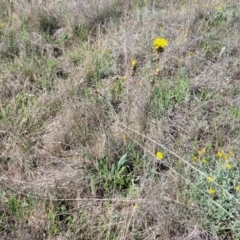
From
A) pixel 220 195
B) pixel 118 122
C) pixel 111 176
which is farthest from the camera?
pixel 118 122

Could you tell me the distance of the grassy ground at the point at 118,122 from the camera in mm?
1938

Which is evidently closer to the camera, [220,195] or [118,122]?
[220,195]

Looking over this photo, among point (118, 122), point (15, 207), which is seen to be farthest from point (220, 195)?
point (15, 207)

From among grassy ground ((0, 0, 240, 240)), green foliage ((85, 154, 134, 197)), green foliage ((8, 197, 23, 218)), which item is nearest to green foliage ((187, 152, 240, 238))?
grassy ground ((0, 0, 240, 240))

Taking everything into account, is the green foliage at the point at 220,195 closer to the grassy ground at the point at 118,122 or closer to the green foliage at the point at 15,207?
the grassy ground at the point at 118,122

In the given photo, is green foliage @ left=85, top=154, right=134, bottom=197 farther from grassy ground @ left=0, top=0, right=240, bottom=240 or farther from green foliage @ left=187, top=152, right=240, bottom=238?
green foliage @ left=187, top=152, right=240, bottom=238

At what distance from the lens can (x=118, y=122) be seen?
238 centimetres

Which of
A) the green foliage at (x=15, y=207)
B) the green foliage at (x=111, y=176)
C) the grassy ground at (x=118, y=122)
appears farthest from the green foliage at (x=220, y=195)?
the green foliage at (x=15, y=207)

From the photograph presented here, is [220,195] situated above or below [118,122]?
below

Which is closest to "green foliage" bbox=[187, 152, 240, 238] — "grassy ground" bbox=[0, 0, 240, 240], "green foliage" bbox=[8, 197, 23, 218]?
"grassy ground" bbox=[0, 0, 240, 240]

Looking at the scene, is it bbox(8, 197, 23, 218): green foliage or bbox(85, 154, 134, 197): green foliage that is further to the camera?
bbox(85, 154, 134, 197): green foliage

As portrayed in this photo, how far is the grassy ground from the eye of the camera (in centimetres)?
194

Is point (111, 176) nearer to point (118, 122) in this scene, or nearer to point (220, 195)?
point (118, 122)

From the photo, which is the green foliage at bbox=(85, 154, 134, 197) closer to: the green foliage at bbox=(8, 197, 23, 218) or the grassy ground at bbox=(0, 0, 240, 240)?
the grassy ground at bbox=(0, 0, 240, 240)
